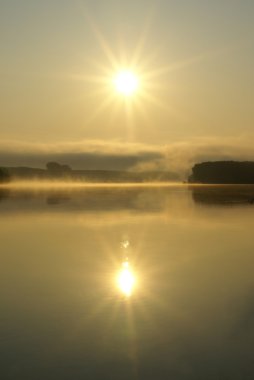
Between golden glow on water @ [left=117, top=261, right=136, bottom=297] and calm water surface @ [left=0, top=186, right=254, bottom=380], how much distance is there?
4 centimetres

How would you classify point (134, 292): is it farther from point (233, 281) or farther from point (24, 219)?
point (24, 219)

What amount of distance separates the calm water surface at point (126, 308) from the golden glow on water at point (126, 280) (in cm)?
4

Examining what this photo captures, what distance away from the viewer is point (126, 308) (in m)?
13.2

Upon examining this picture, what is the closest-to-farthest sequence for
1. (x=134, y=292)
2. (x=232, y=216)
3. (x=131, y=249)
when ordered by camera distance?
(x=134, y=292) < (x=131, y=249) < (x=232, y=216)

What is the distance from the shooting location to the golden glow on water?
15278 mm

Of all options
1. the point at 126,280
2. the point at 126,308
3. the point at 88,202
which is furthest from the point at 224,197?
the point at 126,308

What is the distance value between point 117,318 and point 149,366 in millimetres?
2969

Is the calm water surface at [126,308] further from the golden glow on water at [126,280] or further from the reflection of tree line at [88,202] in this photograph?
the reflection of tree line at [88,202]

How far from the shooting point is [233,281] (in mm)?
16656

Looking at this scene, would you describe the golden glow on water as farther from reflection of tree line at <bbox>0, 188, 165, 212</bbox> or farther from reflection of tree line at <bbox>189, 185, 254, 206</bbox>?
reflection of tree line at <bbox>189, 185, 254, 206</bbox>

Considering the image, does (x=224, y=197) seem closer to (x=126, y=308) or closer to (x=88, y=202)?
(x=88, y=202)

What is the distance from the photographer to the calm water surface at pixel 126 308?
9516 millimetres

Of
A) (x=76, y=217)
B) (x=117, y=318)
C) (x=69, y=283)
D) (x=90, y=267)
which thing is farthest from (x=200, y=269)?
(x=76, y=217)

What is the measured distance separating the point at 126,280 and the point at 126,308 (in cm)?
353
